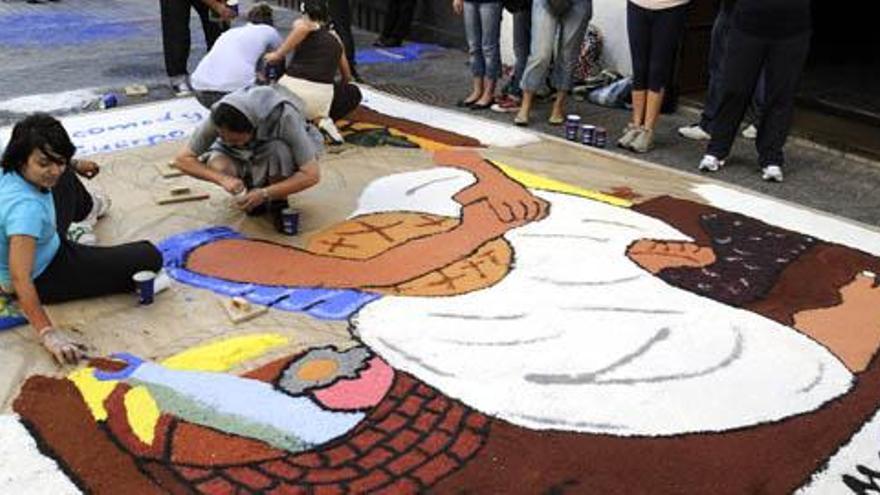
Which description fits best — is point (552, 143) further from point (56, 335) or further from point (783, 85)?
point (56, 335)

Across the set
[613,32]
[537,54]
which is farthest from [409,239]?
[613,32]

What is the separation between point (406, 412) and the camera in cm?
263

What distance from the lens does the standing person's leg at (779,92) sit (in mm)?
4473

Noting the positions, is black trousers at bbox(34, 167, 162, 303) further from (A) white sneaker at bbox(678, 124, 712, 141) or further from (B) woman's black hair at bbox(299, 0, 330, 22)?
(A) white sneaker at bbox(678, 124, 712, 141)

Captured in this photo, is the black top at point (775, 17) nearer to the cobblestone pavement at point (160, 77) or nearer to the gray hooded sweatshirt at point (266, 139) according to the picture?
the cobblestone pavement at point (160, 77)

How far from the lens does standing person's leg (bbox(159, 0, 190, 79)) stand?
242 inches

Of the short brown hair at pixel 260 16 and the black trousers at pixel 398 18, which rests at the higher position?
the short brown hair at pixel 260 16

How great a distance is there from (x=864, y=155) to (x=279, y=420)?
4.09m

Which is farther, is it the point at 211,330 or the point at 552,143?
the point at 552,143

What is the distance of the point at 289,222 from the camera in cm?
388

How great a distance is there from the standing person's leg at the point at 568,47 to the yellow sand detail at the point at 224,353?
125 inches

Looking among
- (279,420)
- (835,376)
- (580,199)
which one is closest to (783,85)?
(580,199)

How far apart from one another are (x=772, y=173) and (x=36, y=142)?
366cm

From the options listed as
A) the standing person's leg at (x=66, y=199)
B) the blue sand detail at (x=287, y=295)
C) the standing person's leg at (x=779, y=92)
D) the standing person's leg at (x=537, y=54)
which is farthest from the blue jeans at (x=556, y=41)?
the standing person's leg at (x=66, y=199)
